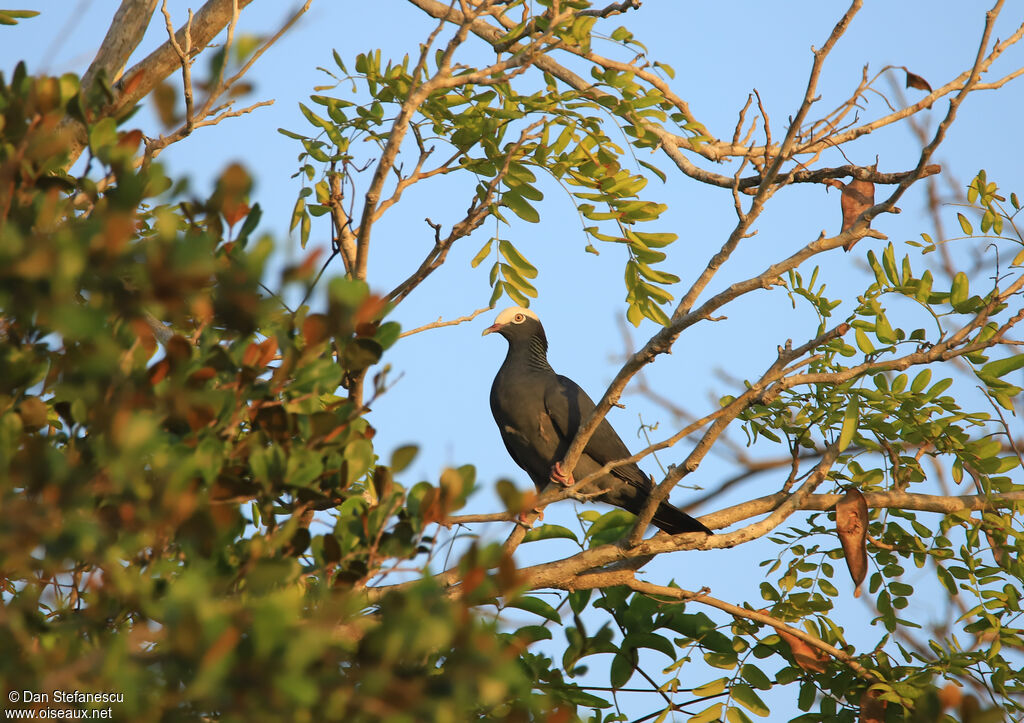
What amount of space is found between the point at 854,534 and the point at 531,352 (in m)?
2.64

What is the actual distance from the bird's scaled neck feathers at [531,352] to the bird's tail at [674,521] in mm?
1409

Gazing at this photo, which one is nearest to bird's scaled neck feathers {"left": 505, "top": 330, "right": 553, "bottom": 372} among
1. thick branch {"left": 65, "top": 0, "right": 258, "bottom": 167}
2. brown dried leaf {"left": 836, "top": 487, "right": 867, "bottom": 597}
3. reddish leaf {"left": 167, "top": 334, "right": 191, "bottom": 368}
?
brown dried leaf {"left": 836, "top": 487, "right": 867, "bottom": 597}

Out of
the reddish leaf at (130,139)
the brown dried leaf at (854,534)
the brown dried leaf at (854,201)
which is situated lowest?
the brown dried leaf at (854,534)

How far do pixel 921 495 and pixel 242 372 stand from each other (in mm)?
3252

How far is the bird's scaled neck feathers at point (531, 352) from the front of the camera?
583cm

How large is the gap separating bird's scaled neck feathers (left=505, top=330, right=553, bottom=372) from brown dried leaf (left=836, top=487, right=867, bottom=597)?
2335mm

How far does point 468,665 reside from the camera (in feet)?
5.17

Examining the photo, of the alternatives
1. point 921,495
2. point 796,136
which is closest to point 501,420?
point 921,495

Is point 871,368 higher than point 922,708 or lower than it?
higher

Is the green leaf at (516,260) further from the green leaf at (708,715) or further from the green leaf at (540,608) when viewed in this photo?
the green leaf at (708,715)

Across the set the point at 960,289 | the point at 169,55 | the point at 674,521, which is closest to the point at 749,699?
the point at 674,521

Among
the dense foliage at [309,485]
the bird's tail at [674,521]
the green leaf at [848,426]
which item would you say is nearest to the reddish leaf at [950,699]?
the dense foliage at [309,485]

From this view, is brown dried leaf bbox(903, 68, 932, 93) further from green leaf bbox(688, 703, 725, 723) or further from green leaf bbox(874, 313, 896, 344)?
green leaf bbox(688, 703, 725, 723)

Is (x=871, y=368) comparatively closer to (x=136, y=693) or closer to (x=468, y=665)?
(x=468, y=665)
